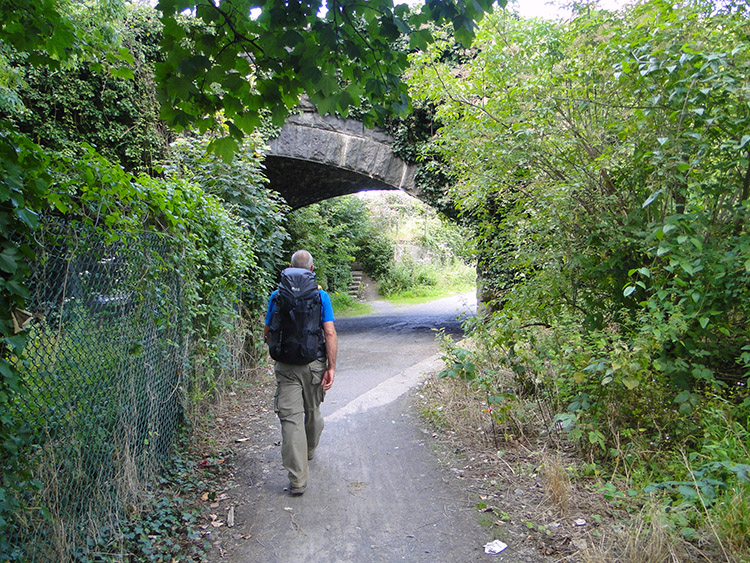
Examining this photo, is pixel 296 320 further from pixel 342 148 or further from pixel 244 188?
pixel 342 148

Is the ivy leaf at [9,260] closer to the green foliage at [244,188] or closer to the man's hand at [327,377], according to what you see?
the man's hand at [327,377]

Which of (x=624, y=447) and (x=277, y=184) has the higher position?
(x=277, y=184)

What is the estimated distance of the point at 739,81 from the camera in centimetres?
284

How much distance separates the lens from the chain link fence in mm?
2400

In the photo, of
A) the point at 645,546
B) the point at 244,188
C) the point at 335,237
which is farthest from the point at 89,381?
→ the point at 335,237

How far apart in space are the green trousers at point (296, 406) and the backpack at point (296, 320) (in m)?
0.16

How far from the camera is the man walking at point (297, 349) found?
12.3 ft

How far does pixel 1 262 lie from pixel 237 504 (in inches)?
99.9

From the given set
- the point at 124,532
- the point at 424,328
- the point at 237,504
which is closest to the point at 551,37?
the point at 237,504

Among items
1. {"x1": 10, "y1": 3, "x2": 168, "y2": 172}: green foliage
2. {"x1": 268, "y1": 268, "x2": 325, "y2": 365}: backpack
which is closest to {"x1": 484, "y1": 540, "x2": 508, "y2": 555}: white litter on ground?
{"x1": 268, "y1": 268, "x2": 325, "y2": 365}: backpack

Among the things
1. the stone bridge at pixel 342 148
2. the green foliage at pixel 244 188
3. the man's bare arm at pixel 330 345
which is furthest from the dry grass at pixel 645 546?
the stone bridge at pixel 342 148

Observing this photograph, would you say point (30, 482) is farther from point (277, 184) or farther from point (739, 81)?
point (277, 184)

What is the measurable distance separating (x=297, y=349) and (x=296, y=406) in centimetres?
48

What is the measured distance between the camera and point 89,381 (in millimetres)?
2869
